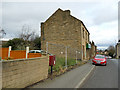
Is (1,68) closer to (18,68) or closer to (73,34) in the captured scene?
(18,68)

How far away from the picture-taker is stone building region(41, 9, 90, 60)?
23109mm

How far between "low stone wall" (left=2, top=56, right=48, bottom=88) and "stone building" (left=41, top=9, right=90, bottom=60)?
16454mm

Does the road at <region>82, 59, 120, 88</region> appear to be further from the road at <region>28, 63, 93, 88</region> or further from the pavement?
the road at <region>28, 63, 93, 88</region>

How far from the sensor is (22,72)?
5355 mm

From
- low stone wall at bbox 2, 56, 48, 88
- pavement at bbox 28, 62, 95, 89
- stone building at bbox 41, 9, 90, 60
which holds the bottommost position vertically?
pavement at bbox 28, 62, 95, 89

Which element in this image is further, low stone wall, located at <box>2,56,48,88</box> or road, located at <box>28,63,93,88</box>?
road, located at <box>28,63,93,88</box>

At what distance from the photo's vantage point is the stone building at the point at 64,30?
23109 millimetres

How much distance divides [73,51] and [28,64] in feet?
56.8

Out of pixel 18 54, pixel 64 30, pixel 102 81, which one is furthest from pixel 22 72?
pixel 64 30

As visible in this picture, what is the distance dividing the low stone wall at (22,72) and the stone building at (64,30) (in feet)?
54.0

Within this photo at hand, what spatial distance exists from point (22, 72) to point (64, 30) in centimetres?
1910

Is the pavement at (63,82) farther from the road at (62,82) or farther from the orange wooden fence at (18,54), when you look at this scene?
the orange wooden fence at (18,54)

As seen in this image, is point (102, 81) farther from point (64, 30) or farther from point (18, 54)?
point (64, 30)

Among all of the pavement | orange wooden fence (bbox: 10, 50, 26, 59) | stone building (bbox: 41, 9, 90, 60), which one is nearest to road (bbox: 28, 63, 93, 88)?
the pavement
